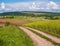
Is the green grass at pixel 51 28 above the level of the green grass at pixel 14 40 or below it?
below

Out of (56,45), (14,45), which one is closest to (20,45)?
(14,45)

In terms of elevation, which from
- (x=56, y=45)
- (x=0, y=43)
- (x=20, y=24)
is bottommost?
(x=20, y=24)

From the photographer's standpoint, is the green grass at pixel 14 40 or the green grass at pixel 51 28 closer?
the green grass at pixel 14 40

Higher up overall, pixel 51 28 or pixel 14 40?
pixel 14 40

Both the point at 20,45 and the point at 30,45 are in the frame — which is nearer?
the point at 20,45

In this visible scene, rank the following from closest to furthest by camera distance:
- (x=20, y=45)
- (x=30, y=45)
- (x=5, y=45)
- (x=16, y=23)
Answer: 1. (x=5, y=45)
2. (x=20, y=45)
3. (x=30, y=45)
4. (x=16, y=23)

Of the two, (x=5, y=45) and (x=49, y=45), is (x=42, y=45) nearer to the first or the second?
(x=49, y=45)

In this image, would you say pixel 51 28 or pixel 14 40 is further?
pixel 51 28

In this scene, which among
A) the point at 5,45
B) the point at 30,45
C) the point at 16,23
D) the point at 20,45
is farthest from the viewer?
the point at 16,23

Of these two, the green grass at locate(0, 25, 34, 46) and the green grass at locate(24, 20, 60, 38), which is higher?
the green grass at locate(0, 25, 34, 46)

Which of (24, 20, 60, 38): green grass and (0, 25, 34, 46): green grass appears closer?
(0, 25, 34, 46): green grass

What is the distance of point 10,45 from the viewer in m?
19.3

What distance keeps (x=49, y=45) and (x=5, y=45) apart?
20.7ft

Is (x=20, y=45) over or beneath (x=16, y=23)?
over
